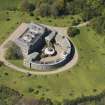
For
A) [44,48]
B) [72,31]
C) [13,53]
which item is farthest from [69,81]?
[72,31]

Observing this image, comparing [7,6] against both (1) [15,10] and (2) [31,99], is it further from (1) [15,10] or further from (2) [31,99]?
(2) [31,99]

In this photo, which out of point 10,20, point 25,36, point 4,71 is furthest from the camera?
point 10,20

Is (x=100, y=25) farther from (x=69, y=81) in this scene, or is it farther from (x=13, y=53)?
(x=13, y=53)

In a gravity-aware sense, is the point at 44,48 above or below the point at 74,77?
above

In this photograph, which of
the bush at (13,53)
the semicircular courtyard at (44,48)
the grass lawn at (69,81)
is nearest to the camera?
the grass lawn at (69,81)

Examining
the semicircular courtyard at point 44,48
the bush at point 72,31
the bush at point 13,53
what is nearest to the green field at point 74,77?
the bush at point 72,31

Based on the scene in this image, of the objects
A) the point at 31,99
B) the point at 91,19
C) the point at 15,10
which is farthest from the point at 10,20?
the point at 31,99

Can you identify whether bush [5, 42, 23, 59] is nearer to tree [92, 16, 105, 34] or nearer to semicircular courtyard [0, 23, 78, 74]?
semicircular courtyard [0, 23, 78, 74]

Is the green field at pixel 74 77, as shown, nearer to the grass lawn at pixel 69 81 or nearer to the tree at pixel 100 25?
the grass lawn at pixel 69 81
